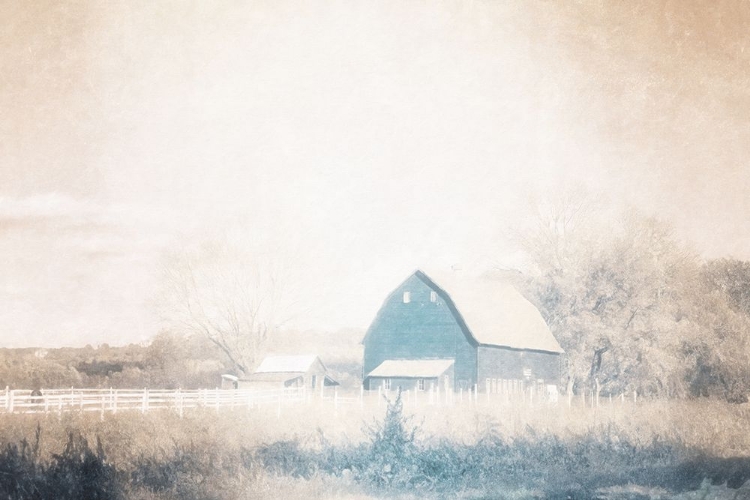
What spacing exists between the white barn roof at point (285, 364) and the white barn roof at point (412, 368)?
645 millimetres

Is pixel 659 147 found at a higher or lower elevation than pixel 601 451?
higher

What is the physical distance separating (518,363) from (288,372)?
255 cm

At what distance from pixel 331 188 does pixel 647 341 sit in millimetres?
3852

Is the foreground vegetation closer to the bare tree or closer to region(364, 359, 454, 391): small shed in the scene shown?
region(364, 359, 454, 391): small shed

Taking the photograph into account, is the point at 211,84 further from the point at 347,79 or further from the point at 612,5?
the point at 612,5

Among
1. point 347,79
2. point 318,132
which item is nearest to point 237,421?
point 318,132

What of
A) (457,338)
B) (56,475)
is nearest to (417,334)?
(457,338)

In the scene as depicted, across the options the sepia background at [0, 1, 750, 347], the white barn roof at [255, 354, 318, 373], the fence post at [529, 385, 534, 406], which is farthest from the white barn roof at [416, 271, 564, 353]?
the white barn roof at [255, 354, 318, 373]

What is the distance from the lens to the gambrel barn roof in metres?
8.94

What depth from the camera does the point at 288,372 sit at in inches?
335

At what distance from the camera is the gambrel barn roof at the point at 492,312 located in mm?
8938

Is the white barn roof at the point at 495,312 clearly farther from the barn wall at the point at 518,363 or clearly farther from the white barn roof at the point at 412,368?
the white barn roof at the point at 412,368

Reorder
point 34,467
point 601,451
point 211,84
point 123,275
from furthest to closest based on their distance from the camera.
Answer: point 601,451, point 211,84, point 123,275, point 34,467

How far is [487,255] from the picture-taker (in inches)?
358
